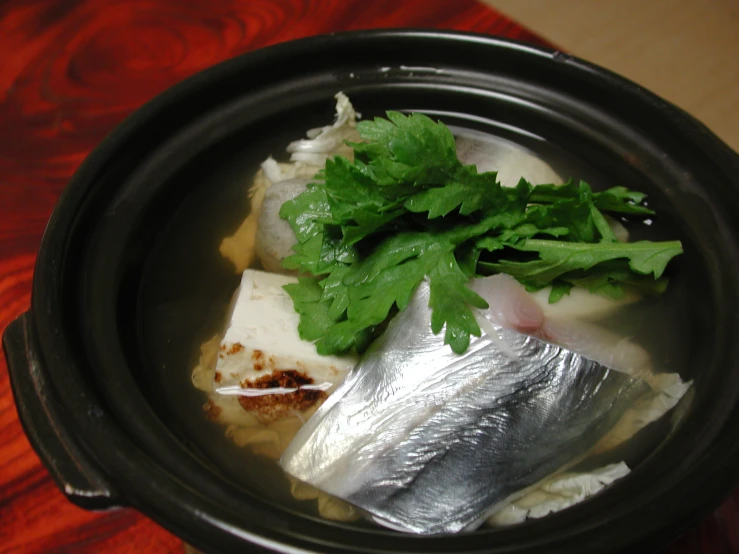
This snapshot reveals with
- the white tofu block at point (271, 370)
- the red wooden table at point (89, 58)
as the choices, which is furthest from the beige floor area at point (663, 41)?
the white tofu block at point (271, 370)

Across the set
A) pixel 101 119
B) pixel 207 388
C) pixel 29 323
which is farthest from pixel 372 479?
pixel 101 119

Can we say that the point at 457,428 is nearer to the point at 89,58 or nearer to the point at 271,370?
the point at 271,370

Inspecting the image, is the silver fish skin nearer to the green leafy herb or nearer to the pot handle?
the green leafy herb

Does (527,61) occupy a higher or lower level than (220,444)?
higher

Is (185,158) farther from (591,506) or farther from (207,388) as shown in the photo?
(591,506)

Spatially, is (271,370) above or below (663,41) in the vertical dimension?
below

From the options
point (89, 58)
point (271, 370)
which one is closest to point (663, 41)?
point (89, 58)
